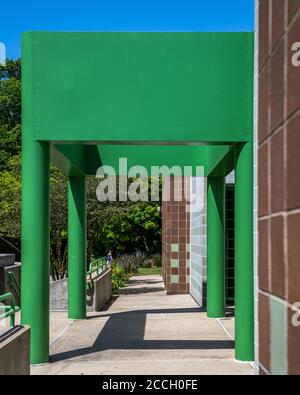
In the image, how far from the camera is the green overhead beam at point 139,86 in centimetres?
871

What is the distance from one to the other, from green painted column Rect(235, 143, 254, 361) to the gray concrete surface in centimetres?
322

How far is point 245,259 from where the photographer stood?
881 cm

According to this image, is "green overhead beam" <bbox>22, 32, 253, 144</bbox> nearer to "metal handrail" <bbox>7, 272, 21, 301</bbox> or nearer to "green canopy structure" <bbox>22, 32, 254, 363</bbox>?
"green canopy structure" <bbox>22, 32, 254, 363</bbox>

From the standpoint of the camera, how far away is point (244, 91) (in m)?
8.75

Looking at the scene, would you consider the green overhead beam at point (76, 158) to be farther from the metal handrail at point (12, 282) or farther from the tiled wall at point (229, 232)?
the tiled wall at point (229, 232)

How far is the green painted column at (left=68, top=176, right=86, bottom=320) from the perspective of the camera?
13727 millimetres

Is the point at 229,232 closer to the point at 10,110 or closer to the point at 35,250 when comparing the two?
the point at 35,250

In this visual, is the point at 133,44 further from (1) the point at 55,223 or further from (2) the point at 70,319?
(1) the point at 55,223

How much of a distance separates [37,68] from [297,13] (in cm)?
715

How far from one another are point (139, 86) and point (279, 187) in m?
6.89

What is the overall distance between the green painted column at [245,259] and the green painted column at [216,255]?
193 inches

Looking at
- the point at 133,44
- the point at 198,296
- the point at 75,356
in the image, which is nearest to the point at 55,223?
the point at 198,296

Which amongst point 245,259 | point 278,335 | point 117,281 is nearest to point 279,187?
point 278,335

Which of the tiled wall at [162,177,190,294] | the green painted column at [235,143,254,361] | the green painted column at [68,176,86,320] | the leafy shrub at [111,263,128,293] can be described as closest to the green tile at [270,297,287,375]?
the green painted column at [235,143,254,361]
